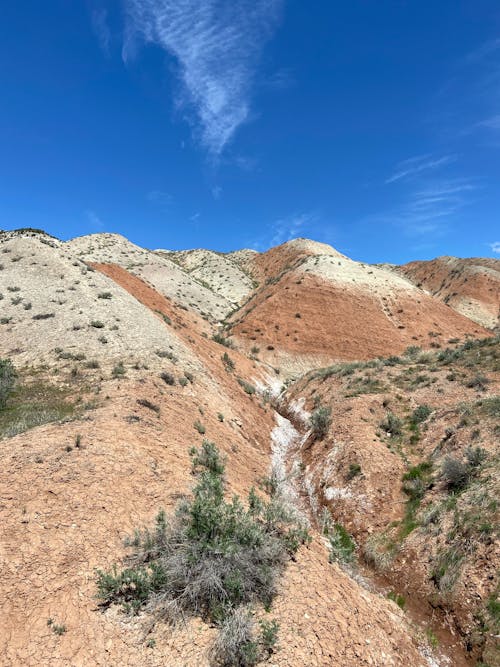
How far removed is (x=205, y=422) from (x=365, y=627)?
10.1 m

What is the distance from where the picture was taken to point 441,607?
890 centimetres

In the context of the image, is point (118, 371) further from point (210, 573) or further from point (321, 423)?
point (210, 573)

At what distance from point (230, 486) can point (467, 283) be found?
83.8m

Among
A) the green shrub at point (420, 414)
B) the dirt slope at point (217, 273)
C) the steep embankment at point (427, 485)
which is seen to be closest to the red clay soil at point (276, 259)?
the dirt slope at point (217, 273)

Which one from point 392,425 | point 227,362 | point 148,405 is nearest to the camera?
point 148,405

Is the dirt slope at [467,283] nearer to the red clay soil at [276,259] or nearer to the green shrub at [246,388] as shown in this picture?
the red clay soil at [276,259]

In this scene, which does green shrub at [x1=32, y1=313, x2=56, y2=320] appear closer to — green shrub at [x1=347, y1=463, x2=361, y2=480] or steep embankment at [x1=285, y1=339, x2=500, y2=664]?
steep embankment at [x1=285, y1=339, x2=500, y2=664]

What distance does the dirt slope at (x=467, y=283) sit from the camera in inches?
2768

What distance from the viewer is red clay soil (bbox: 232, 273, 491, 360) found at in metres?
43.0

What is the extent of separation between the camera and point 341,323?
46.3 meters

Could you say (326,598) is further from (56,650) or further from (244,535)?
(56,650)

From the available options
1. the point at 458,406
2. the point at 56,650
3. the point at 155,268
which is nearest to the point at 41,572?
the point at 56,650

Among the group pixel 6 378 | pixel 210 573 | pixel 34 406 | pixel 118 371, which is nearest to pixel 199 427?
pixel 118 371

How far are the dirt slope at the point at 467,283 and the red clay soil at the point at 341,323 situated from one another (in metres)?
22.0
